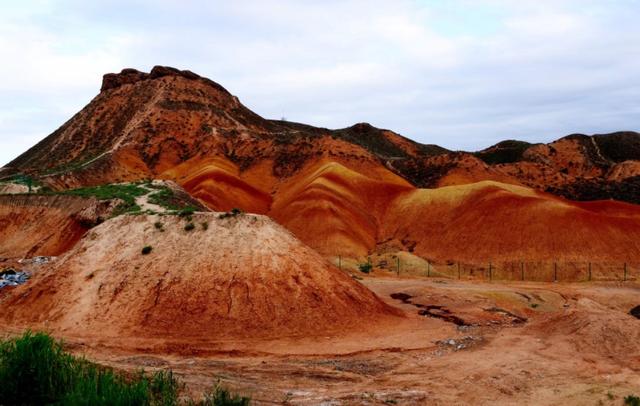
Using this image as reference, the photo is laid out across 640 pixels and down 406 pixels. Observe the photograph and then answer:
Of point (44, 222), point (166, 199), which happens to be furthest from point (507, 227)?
point (44, 222)

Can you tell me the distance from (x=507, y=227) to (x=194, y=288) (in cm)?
4036

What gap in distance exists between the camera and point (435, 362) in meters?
20.2

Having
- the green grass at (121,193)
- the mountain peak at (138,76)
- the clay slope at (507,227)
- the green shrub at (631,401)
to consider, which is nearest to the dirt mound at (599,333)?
the green shrub at (631,401)

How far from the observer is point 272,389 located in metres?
15.3

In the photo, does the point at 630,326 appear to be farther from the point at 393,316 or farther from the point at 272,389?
the point at 272,389

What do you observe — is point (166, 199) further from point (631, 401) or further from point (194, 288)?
point (631, 401)

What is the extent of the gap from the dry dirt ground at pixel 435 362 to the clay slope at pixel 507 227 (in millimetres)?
25013

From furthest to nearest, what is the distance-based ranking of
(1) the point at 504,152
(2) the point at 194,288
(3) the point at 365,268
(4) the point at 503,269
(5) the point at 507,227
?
(1) the point at 504,152
(5) the point at 507,227
(4) the point at 503,269
(3) the point at 365,268
(2) the point at 194,288

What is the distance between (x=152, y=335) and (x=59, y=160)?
247 feet

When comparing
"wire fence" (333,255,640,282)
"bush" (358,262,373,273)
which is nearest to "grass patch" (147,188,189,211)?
"wire fence" (333,255,640,282)

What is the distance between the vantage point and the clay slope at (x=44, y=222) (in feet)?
132

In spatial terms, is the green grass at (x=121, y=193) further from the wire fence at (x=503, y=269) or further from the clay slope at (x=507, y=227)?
the clay slope at (x=507, y=227)

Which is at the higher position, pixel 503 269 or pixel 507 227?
pixel 507 227

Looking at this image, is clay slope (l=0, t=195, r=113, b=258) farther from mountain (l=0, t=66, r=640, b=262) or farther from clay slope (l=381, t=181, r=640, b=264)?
clay slope (l=381, t=181, r=640, b=264)
